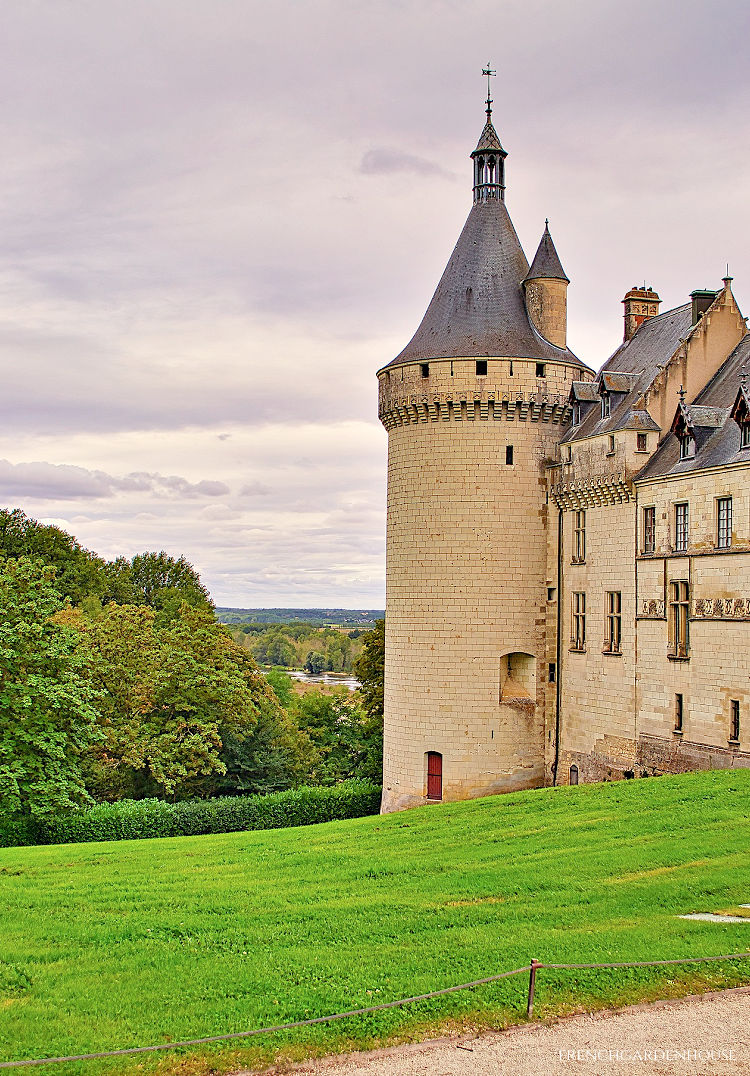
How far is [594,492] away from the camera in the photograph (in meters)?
34.4

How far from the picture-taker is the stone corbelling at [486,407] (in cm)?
3628

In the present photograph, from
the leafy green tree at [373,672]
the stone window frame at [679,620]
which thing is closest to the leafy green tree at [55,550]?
the leafy green tree at [373,672]

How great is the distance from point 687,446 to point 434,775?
1457 cm

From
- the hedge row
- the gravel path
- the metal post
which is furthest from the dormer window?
the metal post

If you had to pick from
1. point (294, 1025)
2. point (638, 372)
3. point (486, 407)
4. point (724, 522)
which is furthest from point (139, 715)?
point (294, 1025)

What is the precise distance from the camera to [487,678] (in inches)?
1406

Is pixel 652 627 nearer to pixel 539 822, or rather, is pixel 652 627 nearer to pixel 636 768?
pixel 636 768

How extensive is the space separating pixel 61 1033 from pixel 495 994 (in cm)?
490

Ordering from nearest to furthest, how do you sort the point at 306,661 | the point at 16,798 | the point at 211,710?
1. the point at 16,798
2. the point at 211,710
3. the point at 306,661

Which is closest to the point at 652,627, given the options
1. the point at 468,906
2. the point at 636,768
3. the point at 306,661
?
the point at 636,768

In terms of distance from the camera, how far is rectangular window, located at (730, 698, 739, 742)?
90.7ft

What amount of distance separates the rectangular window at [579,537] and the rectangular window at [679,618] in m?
5.22

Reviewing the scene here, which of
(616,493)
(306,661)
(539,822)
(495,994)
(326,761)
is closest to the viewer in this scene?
(495,994)

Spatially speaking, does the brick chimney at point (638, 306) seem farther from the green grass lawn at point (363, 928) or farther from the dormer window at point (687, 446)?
the green grass lawn at point (363, 928)
